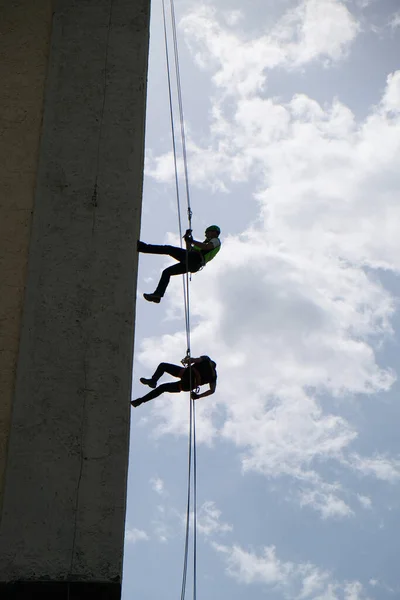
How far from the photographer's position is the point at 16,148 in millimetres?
10039

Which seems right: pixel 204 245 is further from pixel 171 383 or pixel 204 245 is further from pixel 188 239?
pixel 171 383

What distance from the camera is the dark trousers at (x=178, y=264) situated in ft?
38.4

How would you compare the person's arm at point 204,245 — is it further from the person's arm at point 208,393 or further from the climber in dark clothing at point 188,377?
the person's arm at point 208,393

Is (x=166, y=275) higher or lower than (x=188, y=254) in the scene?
lower

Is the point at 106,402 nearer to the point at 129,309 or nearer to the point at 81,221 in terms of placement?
the point at 129,309

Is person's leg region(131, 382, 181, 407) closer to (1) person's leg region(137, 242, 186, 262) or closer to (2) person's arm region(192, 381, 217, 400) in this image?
(2) person's arm region(192, 381, 217, 400)

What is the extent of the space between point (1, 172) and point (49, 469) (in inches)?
145

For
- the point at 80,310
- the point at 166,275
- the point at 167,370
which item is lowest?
the point at 80,310

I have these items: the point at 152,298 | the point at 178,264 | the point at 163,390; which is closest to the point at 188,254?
the point at 178,264

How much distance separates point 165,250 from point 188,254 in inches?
23.3

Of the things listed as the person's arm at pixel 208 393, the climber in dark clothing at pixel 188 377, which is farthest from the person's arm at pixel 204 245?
the person's arm at pixel 208 393

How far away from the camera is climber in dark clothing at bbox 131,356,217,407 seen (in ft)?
38.7

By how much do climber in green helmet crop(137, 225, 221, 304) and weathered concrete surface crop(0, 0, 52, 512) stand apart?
2.23 m

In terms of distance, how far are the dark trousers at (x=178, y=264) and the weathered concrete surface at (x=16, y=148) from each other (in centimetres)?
235
